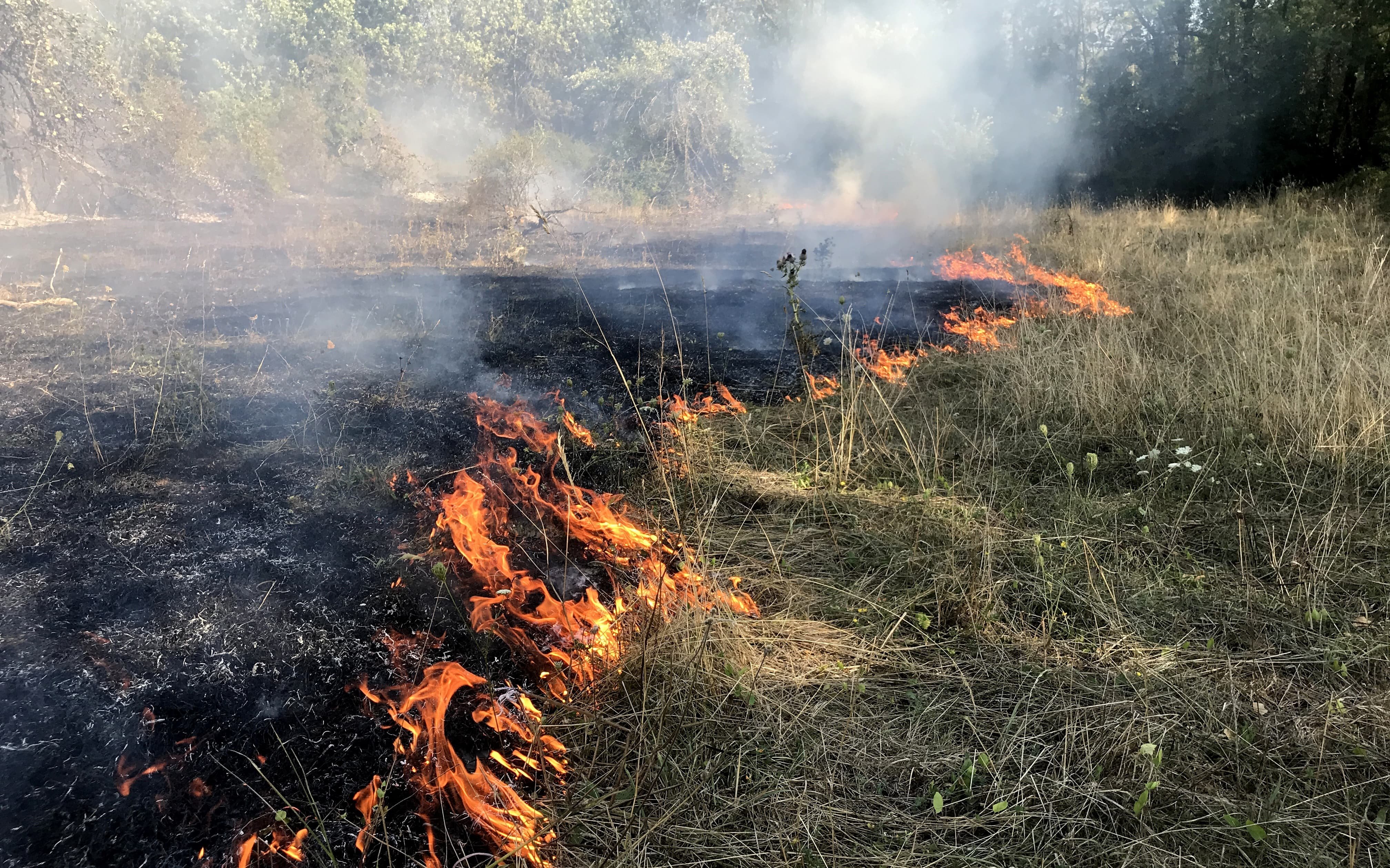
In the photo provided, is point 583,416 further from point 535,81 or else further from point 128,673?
point 535,81

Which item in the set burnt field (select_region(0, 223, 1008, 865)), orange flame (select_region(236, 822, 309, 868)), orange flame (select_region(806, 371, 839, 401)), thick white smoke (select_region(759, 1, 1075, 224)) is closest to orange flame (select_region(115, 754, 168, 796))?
burnt field (select_region(0, 223, 1008, 865))

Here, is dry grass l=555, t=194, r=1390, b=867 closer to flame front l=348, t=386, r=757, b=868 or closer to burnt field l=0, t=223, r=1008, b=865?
flame front l=348, t=386, r=757, b=868

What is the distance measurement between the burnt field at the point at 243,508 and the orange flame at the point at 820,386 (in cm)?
19

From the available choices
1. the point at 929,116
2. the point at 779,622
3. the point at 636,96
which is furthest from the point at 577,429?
the point at 636,96

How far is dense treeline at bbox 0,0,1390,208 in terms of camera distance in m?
13.4

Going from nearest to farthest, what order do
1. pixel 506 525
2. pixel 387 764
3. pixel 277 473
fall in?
pixel 387 764
pixel 506 525
pixel 277 473

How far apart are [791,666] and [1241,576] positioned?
1.90 metres

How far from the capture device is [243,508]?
3.47m

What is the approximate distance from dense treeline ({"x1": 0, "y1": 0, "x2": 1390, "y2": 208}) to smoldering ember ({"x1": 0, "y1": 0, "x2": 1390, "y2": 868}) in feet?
17.4

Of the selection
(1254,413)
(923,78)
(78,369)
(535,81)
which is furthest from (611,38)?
(1254,413)

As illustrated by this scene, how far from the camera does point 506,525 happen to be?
3316mm

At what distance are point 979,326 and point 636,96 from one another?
680 inches

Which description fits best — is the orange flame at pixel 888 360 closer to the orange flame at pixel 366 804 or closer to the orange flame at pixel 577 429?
the orange flame at pixel 577 429

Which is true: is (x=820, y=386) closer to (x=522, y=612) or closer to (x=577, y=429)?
(x=577, y=429)
